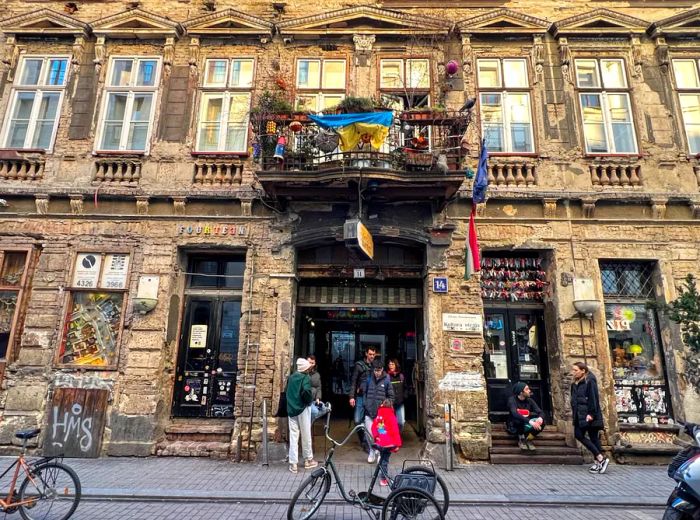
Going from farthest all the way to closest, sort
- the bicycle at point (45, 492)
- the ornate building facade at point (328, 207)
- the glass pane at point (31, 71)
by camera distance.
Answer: the glass pane at point (31, 71)
the ornate building facade at point (328, 207)
the bicycle at point (45, 492)

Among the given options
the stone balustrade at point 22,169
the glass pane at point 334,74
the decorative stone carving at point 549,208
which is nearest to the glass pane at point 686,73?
the decorative stone carving at point 549,208

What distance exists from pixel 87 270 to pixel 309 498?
23.9 feet

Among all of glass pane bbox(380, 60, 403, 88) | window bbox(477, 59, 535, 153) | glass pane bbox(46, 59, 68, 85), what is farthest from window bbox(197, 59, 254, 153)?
window bbox(477, 59, 535, 153)

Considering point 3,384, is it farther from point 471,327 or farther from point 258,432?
point 471,327

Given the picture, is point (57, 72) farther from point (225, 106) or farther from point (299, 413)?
point (299, 413)

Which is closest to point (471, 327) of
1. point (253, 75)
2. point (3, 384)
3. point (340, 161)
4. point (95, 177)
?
point (340, 161)

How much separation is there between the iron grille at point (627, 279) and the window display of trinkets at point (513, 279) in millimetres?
1373

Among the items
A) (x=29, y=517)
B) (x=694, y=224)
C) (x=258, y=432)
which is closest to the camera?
(x=29, y=517)

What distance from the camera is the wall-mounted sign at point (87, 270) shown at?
914 cm

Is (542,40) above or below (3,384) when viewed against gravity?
above

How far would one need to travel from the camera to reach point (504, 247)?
910 cm

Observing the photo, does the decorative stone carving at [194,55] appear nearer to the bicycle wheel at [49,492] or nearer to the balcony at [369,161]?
the balcony at [369,161]

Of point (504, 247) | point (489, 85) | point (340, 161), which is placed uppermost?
point (489, 85)

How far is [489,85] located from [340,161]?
4616 mm
